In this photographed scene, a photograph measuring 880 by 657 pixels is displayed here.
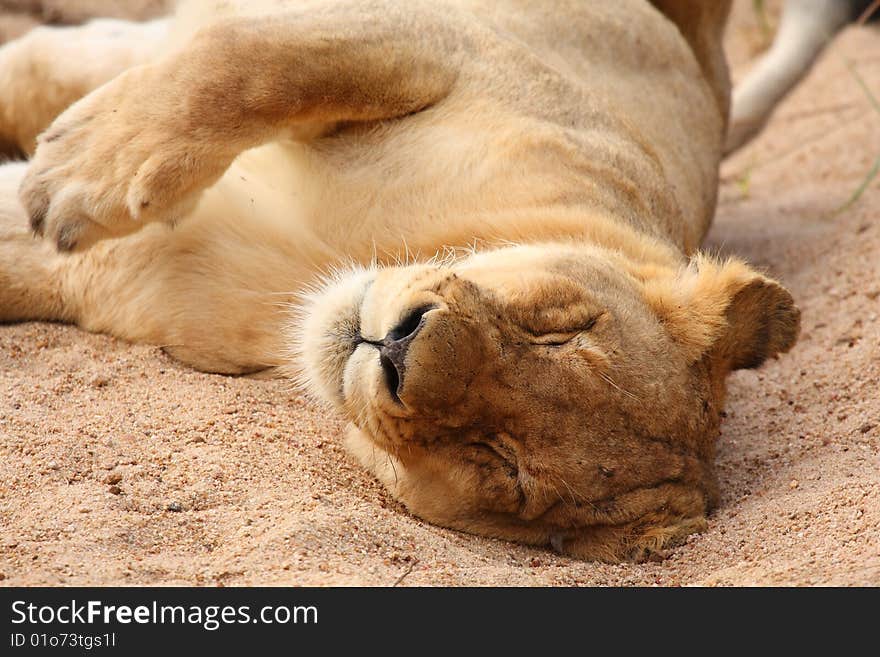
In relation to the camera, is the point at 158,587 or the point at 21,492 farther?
the point at 21,492

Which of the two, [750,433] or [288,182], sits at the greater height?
[288,182]

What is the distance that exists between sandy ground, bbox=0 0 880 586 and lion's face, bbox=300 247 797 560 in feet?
0.29

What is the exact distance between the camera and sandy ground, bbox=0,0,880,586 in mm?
2637

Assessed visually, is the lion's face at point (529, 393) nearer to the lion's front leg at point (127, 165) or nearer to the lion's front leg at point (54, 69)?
the lion's front leg at point (127, 165)

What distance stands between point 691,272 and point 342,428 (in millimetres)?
1100

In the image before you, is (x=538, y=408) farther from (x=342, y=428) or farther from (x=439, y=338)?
(x=342, y=428)

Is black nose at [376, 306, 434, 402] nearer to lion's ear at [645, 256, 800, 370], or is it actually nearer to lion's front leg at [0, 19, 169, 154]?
lion's ear at [645, 256, 800, 370]

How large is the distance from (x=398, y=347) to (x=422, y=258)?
84 centimetres

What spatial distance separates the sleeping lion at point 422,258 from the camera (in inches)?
112

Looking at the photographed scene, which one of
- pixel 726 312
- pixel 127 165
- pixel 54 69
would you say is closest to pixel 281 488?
pixel 127 165

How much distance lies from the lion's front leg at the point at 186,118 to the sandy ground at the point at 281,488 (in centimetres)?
50

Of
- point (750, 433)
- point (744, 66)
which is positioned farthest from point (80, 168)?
point (744, 66)

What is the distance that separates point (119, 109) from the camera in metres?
3.37

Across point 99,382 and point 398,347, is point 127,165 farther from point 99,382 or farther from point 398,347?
point 398,347
